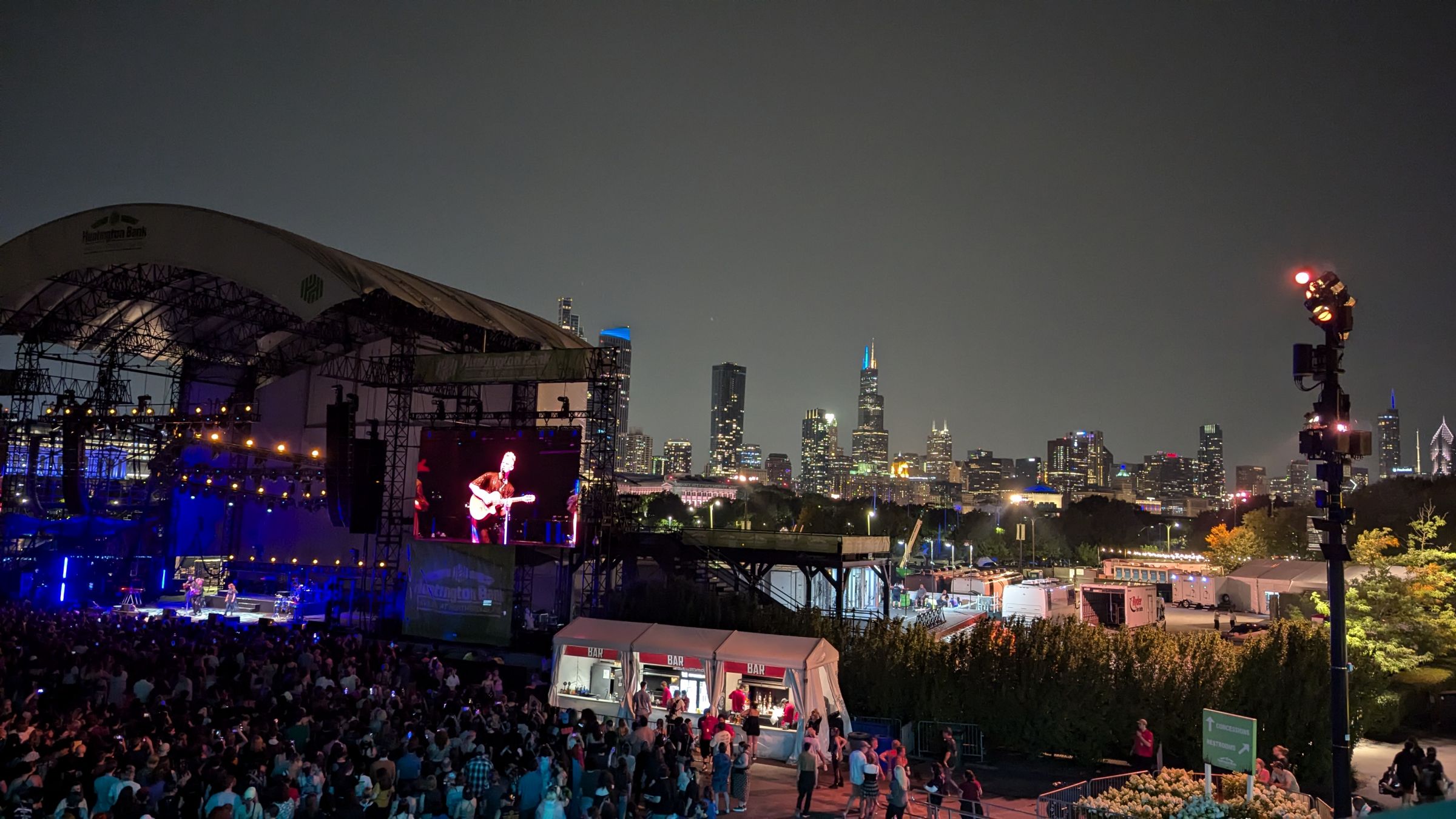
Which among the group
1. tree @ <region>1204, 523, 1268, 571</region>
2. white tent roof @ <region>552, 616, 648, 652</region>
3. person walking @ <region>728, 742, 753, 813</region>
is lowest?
person walking @ <region>728, 742, 753, 813</region>

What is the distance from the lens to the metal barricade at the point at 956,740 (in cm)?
1864

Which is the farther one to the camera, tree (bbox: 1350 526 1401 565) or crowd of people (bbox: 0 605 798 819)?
tree (bbox: 1350 526 1401 565)

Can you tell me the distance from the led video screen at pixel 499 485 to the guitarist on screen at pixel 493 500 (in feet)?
0.06

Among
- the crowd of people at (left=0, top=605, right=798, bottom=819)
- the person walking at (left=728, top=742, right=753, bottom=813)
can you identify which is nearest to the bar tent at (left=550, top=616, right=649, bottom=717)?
the crowd of people at (left=0, top=605, right=798, bottom=819)

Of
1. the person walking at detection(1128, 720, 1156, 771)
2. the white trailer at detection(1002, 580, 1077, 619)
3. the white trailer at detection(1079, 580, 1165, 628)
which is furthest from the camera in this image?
the white trailer at detection(1002, 580, 1077, 619)

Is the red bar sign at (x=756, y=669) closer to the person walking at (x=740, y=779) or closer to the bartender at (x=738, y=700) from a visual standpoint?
the bartender at (x=738, y=700)

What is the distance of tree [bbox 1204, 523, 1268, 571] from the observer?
6016 cm

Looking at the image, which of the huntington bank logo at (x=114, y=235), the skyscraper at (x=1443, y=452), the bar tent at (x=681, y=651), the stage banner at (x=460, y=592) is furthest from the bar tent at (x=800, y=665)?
the skyscraper at (x=1443, y=452)

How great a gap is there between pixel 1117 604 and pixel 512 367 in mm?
27418

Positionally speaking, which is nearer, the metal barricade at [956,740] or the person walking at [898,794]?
the person walking at [898,794]

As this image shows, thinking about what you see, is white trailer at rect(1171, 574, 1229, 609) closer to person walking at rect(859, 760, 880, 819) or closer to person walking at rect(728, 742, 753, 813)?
person walking at rect(859, 760, 880, 819)

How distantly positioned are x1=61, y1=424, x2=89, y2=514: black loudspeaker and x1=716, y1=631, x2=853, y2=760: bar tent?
29.7 meters

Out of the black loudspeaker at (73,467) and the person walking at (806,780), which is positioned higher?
the black loudspeaker at (73,467)

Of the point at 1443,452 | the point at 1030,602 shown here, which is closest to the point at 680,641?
the point at 1030,602
